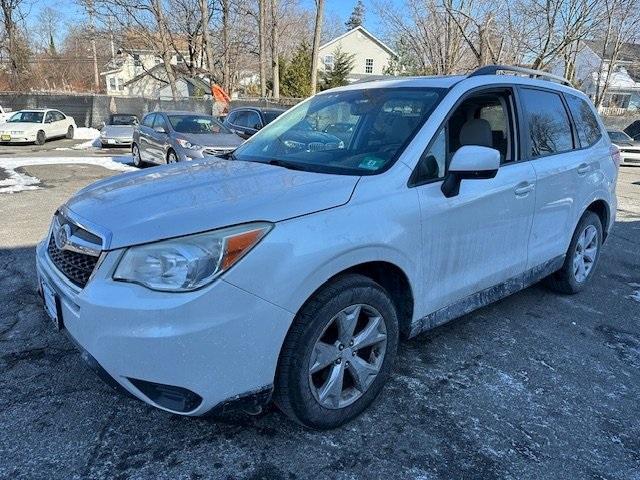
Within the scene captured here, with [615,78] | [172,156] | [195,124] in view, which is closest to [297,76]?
[195,124]

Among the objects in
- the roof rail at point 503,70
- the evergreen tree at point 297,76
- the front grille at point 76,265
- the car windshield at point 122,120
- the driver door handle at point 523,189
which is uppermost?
the evergreen tree at point 297,76

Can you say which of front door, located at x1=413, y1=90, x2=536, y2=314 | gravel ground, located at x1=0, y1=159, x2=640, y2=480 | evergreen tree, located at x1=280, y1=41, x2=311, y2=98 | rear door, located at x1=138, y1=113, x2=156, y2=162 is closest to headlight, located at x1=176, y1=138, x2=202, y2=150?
rear door, located at x1=138, y1=113, x2=156, y2=162

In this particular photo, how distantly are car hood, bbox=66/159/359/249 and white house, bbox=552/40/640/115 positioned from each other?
131ft

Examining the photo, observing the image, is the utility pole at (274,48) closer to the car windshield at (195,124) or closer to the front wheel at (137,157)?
the front wheel at (137,157)

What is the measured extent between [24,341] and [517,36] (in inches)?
1002

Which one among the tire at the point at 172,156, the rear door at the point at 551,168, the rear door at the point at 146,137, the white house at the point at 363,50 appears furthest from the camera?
the white house at the point at 363,50

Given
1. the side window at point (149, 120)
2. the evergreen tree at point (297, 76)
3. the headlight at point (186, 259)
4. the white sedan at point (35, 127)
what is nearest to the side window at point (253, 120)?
the side window at point (149, 120)

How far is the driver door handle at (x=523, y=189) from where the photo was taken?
10.8ft

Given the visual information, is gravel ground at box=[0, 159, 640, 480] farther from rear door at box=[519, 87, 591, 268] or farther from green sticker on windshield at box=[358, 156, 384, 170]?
green sticker on windshield at box=[358, 156, 384, 170]

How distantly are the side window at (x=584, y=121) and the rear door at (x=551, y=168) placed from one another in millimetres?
145

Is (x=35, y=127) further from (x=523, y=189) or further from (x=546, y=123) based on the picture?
(x=523, y=189)

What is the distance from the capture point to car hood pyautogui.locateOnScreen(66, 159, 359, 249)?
2066 mm

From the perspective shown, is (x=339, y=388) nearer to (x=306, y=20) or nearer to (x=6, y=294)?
(x=6, y=294)

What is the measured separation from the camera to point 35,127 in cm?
1981
